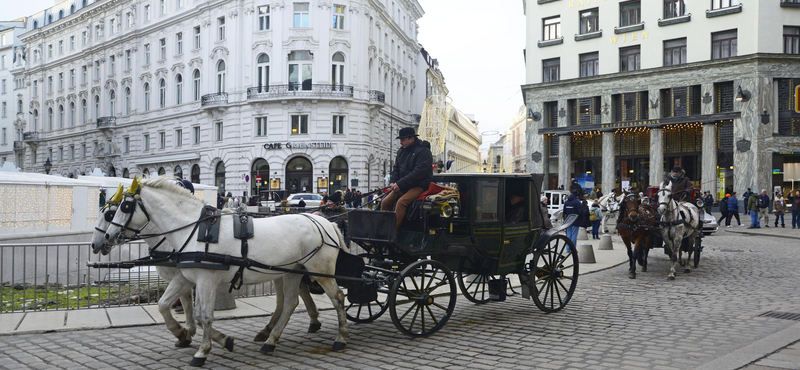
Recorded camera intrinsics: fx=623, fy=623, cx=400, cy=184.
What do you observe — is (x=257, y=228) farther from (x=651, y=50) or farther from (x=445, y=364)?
(x=651, y=50)

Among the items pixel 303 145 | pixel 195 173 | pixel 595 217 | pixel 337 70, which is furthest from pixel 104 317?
pixel 195 173

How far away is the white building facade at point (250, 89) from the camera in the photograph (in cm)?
4525

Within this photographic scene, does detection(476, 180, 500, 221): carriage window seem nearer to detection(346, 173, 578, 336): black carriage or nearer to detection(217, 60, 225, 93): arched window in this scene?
detection(346, 173, 578, 336): black carriage

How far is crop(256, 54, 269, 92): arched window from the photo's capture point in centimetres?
4581

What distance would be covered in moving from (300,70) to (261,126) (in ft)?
16.7

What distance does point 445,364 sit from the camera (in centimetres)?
626

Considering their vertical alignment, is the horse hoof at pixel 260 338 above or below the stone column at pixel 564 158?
below

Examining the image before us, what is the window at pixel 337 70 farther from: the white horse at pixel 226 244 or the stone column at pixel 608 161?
the white horse at pixel 226 244

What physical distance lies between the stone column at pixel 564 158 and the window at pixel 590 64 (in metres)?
4.31

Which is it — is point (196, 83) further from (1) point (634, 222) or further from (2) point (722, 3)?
(1) point (634, 222)

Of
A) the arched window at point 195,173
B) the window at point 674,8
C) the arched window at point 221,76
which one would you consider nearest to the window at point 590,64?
the window at point 674,8

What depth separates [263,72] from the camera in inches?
1809

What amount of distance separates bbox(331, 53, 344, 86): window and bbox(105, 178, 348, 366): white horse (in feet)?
130

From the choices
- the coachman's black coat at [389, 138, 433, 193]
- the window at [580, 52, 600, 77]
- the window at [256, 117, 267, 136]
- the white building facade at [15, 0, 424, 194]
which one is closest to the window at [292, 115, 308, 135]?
the white building facade at [15, 0, 424, 194]
